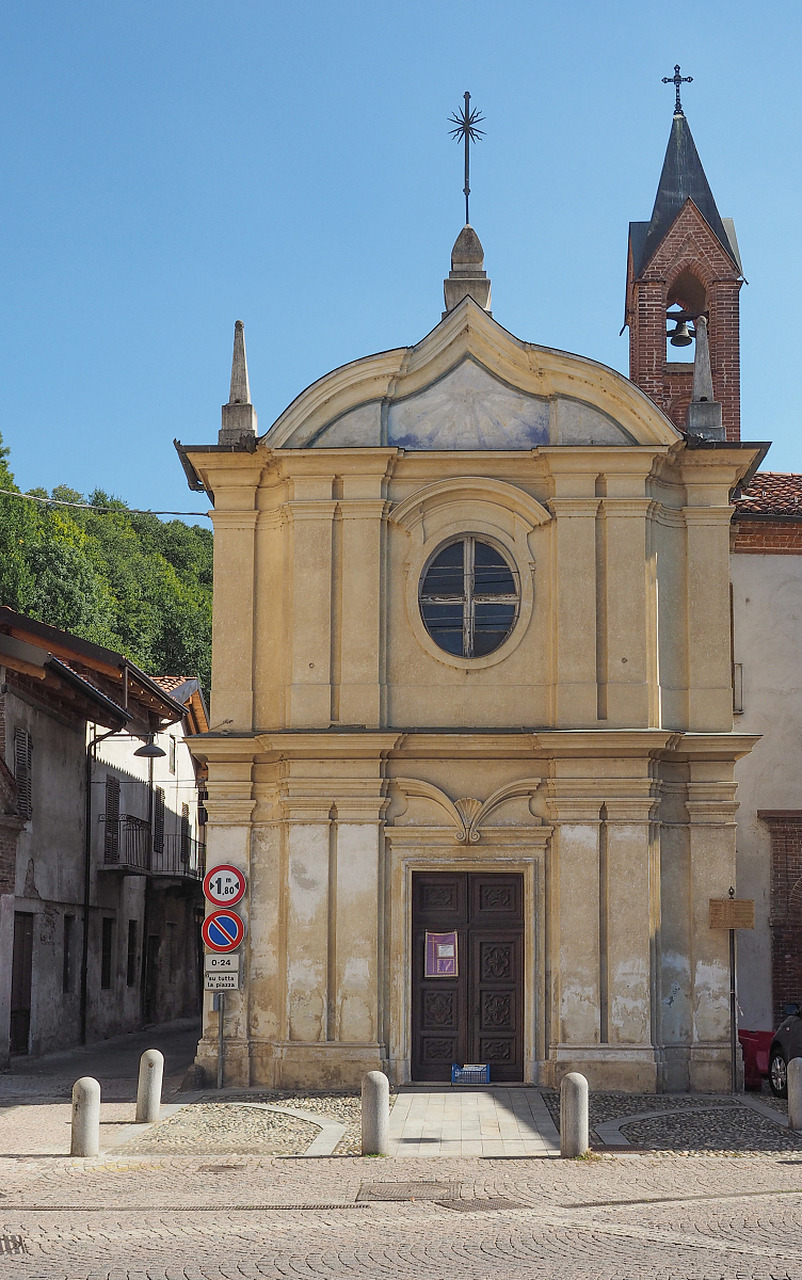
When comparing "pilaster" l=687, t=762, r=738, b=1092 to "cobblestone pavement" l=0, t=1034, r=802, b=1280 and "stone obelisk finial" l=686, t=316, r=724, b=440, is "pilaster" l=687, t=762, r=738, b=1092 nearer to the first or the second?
"cobblestone pavement" l=0, t=1034, r=802, b=1280

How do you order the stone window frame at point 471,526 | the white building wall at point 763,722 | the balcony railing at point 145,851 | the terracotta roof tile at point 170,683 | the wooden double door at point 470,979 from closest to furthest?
the wooden double door at point 470,979 < the stone window frame at point 471,526 < the white building wall at point 763,722 < the balcony railing at point 145,851 < the terracotta roof tile at point 170,683

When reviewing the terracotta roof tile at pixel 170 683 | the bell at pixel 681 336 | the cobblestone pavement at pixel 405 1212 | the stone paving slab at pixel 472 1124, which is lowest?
the stone paving slab at pixel 472 1124

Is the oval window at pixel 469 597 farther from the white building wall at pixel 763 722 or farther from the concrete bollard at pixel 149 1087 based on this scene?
the white building wall at pixel 763 722

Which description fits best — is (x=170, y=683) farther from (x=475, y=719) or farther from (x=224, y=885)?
(x=475, y=719)

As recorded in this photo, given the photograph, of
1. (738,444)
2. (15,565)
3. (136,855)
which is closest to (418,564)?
(738,444)

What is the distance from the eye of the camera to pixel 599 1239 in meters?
9.39

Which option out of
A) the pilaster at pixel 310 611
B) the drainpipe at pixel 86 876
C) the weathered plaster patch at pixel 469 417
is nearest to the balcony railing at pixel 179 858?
the drainpipe at pixel 86 876

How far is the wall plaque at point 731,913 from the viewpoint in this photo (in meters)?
16.9

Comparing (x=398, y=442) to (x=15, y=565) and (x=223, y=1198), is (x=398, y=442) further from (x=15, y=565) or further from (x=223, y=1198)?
(x=15, y=565)

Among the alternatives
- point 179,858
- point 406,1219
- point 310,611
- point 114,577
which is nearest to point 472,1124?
point 406,1219

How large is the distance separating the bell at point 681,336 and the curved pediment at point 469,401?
8.87 m

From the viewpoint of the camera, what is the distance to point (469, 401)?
18.3m

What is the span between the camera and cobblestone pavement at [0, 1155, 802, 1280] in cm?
858

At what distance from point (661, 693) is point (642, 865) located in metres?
2.19
